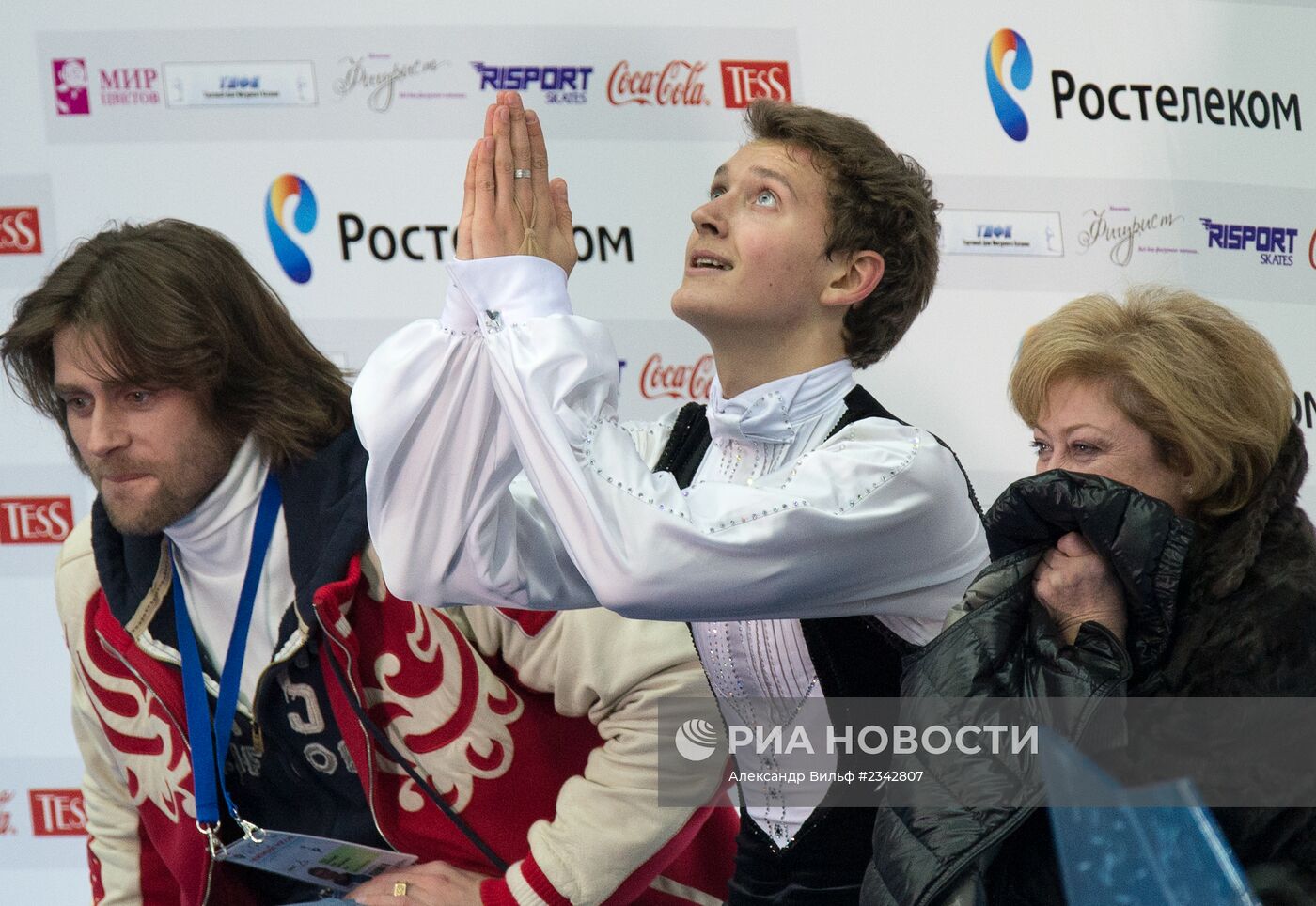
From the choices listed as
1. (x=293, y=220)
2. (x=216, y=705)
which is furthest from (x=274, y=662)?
(x=293, y=220)

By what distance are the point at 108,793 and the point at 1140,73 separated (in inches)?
99.0

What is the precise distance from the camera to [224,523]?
2.31 m

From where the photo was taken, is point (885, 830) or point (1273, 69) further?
point (1273, 69)

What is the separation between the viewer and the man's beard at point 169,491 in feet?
7.49

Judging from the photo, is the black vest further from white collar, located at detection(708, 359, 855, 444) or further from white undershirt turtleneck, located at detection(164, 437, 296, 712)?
white undershirt turtleneck, located at detection(164, 437, 296, 712)

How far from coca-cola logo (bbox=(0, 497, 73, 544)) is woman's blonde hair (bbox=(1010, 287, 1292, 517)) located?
2.23m

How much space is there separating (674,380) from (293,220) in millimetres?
903

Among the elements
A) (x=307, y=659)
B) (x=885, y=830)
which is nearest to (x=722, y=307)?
(x=885, y=830)

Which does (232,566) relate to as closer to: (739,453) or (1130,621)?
(739,453)

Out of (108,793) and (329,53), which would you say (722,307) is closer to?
(108,793)

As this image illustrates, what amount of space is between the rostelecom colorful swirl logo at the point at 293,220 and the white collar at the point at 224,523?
0.94 metres

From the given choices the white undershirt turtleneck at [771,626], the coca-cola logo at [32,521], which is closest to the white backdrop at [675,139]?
the coca-cola logo at [32,521]

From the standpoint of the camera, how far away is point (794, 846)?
6.12ft

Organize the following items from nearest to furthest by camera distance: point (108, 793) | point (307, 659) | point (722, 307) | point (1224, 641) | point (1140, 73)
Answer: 1. point (1224, 641)
2. point (722, 307)
3. point (307, 659)
4. point (108, 793)
5. point (1140, 73)
